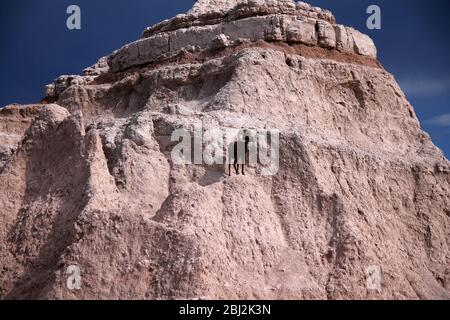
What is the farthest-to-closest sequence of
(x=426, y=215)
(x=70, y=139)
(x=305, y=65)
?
(x=305, y=65)
(x=426, y=215)
(x=70, y=139)

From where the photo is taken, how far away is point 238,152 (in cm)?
1839

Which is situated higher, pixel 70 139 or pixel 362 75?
pixel 362 75

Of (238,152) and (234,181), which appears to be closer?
(234,181)

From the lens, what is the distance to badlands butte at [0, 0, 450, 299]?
51.9ft

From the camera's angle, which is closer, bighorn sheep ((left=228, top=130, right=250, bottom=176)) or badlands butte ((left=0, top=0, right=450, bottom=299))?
badlands butte ((left=0, top=0, right=450, bottom=299))

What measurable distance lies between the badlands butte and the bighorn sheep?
0.48m

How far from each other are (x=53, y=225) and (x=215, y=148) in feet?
15.8

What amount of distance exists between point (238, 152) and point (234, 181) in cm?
105

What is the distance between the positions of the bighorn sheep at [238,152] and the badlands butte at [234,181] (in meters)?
0.48

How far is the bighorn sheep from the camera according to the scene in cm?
1833

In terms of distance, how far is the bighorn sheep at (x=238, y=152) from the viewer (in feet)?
60.1
